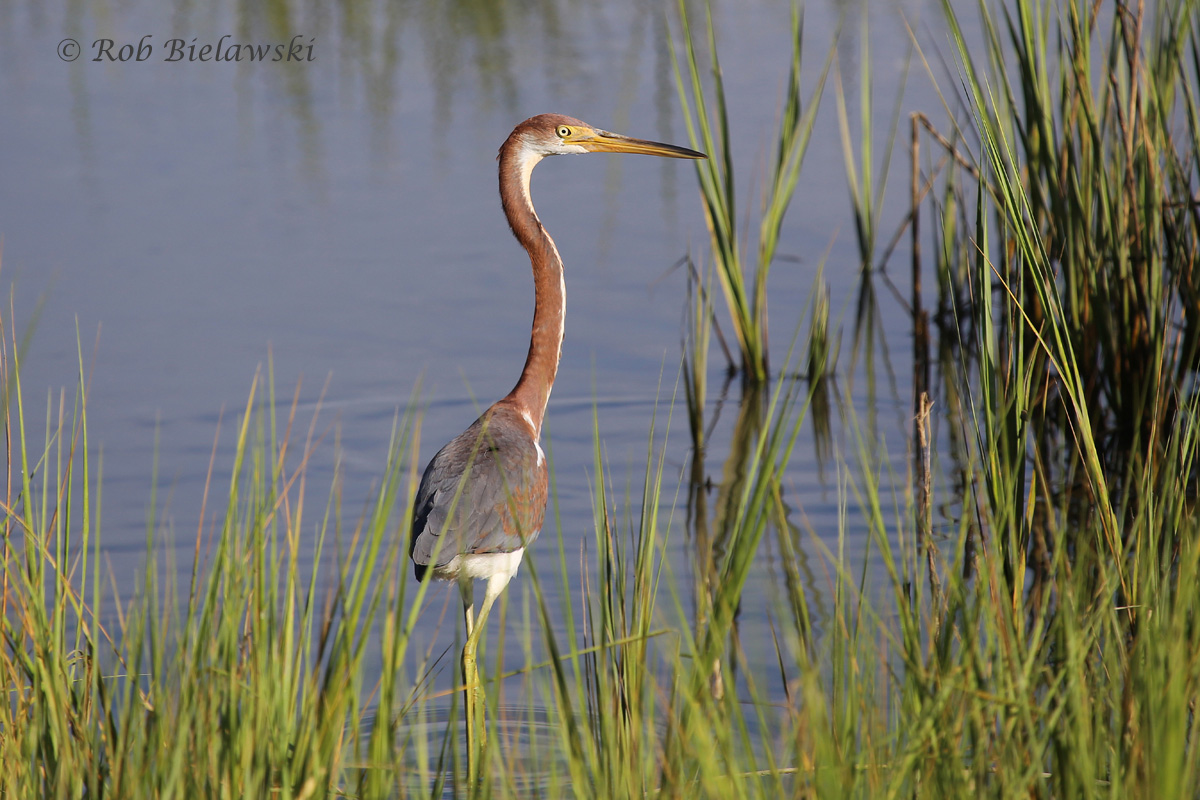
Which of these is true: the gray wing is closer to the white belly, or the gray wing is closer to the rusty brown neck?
the white belly

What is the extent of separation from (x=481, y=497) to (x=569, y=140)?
151 cm

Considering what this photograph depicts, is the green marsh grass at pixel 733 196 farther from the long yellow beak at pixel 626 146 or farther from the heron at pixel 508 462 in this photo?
the heron at pixel 508 462

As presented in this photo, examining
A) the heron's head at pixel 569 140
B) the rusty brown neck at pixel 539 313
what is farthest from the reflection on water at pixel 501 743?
the heron's head at pixel 569 140

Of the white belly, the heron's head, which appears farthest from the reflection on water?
the heron's head

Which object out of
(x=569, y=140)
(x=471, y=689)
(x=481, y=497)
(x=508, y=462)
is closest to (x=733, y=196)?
(x=569, y=140)

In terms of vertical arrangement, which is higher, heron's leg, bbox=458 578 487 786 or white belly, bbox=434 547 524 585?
white belly, bbox=434 547 524 585

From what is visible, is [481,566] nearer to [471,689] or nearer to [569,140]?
[471,689]

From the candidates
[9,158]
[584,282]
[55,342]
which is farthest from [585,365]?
[9,158]

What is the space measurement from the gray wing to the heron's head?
1020 millimetres

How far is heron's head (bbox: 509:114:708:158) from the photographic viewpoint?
452 centimetres

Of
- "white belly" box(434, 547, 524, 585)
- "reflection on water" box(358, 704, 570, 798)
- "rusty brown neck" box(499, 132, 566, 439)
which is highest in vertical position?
"rusty brown neck" box(499, 132, 566, 439)

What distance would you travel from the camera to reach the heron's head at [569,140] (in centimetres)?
452

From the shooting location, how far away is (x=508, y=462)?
385 centimetres

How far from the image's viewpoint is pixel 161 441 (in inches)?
221
